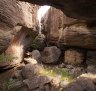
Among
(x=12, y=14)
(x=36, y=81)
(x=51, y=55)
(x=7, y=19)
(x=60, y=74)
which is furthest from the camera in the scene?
(x=51, y=55)

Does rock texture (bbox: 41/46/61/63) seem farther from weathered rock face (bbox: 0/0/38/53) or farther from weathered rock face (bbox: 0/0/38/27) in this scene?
weathered rock face (bbox: 0/0/38/53)

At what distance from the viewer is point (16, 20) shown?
32.0 ft

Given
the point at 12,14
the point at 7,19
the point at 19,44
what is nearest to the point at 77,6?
the point at 7,19

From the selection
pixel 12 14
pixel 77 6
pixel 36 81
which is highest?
pixel 77 6

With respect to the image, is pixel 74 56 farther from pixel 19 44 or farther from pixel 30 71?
pixel 19 44

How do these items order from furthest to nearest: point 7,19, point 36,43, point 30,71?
point 36,43
point 30,71
point 7,19

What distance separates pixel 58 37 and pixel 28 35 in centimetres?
248

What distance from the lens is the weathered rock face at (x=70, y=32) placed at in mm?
12461

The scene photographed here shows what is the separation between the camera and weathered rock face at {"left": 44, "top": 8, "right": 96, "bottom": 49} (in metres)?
12.5

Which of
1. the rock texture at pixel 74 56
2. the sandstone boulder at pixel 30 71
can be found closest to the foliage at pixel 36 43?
the rock texture at pixel 74 56

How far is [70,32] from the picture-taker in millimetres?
13086

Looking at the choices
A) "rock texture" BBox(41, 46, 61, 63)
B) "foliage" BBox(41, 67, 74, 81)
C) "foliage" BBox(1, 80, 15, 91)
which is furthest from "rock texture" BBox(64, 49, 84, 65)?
"foliage" BBox(1, 80, 15, 91)

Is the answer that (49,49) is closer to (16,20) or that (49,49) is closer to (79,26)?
(79,26)

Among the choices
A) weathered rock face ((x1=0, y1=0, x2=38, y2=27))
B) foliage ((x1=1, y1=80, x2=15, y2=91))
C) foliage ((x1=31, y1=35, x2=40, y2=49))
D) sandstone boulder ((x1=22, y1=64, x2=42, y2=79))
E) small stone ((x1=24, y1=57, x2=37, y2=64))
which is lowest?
foliage ((x1=1, y1=80, x2=15, y2=91))
